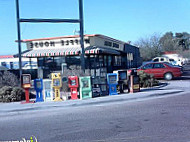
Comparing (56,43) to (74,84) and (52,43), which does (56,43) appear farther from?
(74,84)

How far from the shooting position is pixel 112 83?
43.0 ft

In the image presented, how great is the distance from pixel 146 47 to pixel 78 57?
33751 millimetres

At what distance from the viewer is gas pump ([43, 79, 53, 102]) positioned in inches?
478

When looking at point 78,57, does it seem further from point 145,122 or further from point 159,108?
point 145,122

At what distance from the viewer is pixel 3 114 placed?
1019 cm

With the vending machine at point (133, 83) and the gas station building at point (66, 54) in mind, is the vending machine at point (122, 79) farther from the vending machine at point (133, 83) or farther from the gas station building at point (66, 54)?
the gas station building at point (66, 54)

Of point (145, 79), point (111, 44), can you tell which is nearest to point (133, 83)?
point (145, 79)

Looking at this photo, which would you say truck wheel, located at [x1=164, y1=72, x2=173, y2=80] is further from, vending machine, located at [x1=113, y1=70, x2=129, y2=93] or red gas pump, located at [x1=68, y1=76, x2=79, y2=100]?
red gas pump, located at [x1=68, y1=76, x2=79, y2=100]

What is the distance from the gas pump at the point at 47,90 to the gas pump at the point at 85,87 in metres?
1.48

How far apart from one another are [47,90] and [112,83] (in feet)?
11.1

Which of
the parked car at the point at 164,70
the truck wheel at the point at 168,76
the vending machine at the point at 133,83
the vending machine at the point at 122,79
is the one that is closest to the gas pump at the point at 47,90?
the vending machine at the point at 122,79

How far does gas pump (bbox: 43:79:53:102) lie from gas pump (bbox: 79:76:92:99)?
4.84 feet

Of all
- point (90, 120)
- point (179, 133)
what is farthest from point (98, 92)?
point (179, 133)

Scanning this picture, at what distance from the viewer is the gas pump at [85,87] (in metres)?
12.4
